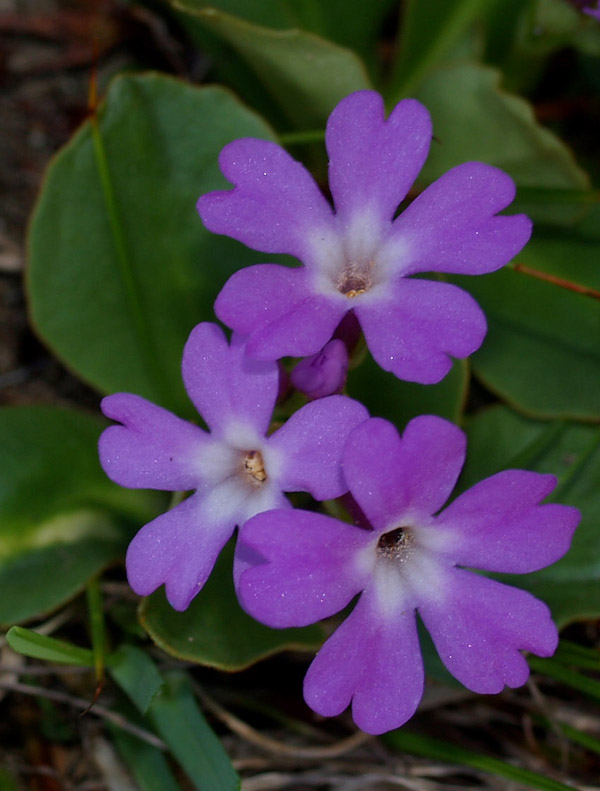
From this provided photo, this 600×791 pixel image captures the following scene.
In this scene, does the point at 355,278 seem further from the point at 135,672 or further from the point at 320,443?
the point at 135,672

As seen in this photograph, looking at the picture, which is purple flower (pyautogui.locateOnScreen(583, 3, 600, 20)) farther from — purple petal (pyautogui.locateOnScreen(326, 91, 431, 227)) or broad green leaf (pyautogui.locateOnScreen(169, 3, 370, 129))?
purple petal (pyautogui.locateOnScreen(326, 91, 431, 227))

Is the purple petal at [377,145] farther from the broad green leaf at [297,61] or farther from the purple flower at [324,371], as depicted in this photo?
the broad green leaf at [297,61]

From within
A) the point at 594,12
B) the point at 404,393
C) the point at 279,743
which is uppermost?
the point at 594,12

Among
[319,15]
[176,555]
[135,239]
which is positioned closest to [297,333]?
[176,555]

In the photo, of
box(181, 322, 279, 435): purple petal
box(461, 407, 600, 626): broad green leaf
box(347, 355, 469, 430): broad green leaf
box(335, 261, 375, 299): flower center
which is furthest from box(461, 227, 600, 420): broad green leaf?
box(181, 322, 279, 435): purple petal

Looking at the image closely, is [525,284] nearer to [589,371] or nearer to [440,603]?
[589,371]

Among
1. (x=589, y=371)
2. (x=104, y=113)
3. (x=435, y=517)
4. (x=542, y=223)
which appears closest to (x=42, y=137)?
(x=104, y=113)
